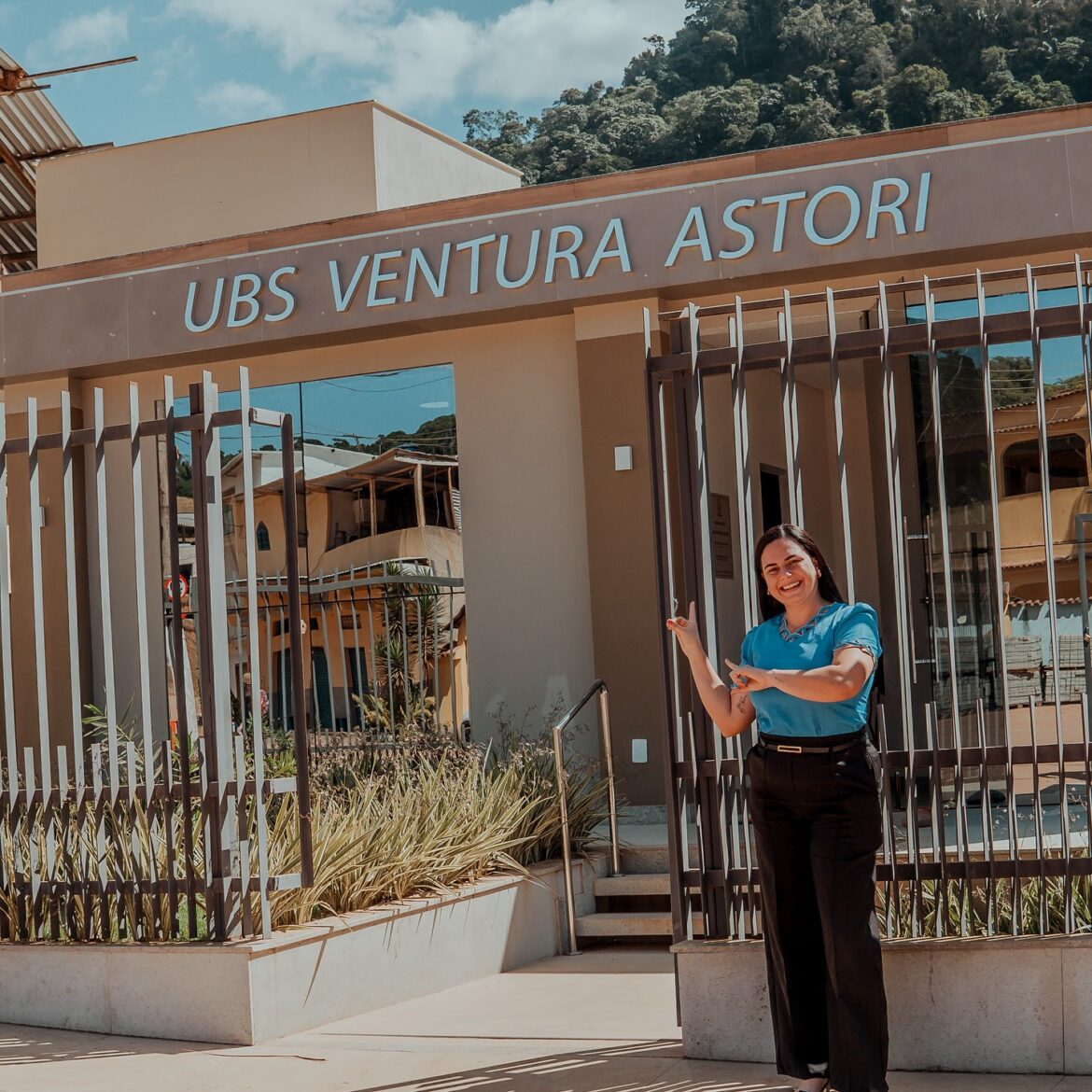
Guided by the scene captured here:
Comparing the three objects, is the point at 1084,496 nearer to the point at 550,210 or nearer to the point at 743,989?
the point at 550,210

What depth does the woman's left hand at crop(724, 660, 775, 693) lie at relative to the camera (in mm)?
4461

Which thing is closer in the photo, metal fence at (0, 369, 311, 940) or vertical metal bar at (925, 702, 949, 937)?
Result: vertical metal bar at (925, 702, 949, 937)

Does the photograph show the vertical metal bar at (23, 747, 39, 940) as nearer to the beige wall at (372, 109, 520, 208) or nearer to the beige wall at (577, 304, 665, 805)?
the beige wall at (577, 304, 665, 805)

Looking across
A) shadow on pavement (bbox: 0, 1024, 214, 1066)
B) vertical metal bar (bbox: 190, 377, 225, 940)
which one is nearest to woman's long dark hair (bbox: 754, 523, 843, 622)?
vertical metal bar (bbox: 190, 377, 225, 940)

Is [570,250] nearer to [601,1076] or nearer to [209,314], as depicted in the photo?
[209,314]

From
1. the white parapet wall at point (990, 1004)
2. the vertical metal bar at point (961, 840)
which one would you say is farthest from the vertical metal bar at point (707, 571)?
the vertical metal bar at point (961, 840)

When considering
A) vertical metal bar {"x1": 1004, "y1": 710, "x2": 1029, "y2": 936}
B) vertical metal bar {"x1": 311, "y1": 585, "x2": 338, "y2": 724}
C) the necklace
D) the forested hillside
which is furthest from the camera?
the forested hillside

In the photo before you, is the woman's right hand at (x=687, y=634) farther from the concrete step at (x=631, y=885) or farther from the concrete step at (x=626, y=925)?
the concrete step at (x=631, y=885)

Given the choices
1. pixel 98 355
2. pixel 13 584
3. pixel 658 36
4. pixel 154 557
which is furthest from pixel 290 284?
pixel 658 36

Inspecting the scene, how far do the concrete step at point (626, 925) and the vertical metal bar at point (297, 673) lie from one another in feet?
8.26

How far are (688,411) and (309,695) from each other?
Answer: 6.89 metres

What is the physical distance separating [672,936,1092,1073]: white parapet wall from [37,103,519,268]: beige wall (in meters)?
9.79

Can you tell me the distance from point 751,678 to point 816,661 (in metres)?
0.23

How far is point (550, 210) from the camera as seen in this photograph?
34.4ft
